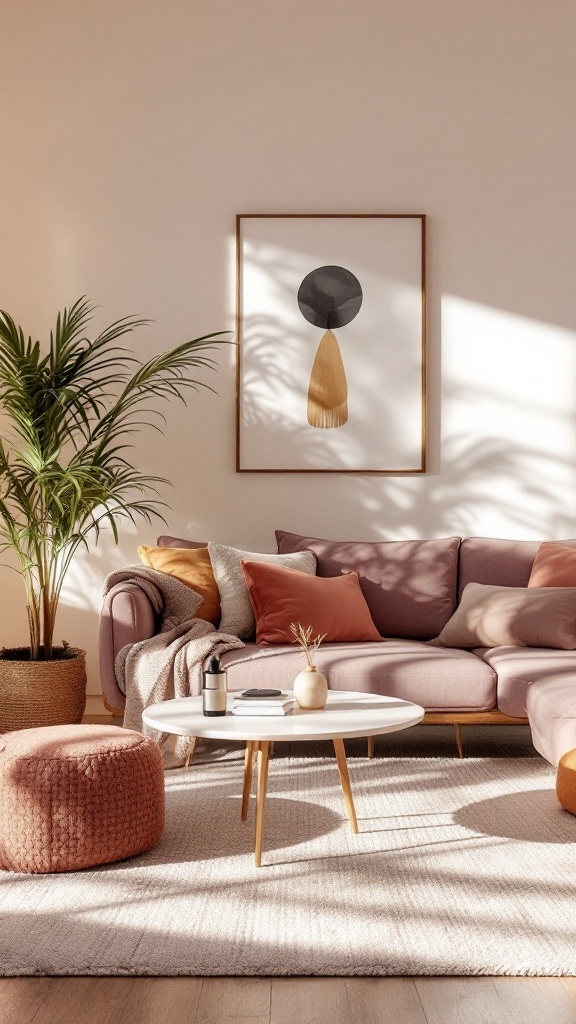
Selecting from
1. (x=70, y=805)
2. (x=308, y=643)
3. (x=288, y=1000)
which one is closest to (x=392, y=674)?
(x=308, y=643)

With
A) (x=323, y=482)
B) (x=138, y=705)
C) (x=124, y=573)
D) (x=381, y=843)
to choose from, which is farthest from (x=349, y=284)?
(x=381, y=843)

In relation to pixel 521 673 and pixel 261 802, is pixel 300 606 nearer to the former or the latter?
pixel 521 673

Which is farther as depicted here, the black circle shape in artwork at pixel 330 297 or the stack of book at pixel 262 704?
the black circle shape in artwork at pixel 330 297

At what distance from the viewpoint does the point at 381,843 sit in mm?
2873

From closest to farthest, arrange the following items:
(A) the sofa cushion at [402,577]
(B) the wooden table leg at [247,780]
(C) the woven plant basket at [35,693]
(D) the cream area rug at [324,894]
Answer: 1. (D) the cream area rug at [324,894]
2. (B) the wooden table leg at [247,780]
3. (C) the woven plant basket at [35,693]
4. (A) the sofa cushion at [402,577]

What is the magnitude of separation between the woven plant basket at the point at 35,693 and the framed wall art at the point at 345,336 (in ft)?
4.58

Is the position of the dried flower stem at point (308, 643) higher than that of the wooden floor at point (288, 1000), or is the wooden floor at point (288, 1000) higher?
the dried flower stem at point (308, 643)

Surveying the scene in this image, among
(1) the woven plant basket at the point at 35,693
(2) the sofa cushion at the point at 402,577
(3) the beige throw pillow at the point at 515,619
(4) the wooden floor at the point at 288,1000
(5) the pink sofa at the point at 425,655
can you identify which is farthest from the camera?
(2) the sofa cushion at the point at 402,577

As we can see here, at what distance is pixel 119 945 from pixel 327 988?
1.55ft

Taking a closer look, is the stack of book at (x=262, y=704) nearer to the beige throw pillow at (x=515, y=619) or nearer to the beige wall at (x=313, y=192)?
the beige throw pillow at (x=515, y=619)

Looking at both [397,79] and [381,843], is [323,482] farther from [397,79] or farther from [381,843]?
[381,843]

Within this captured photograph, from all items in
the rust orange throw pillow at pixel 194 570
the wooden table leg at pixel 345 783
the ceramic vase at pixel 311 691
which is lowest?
the wooden table leg at pixel 345 783

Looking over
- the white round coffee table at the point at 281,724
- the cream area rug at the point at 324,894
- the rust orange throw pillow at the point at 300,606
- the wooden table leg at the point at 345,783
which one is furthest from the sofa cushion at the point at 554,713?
the rust orange throw pillow at the point at 300,606

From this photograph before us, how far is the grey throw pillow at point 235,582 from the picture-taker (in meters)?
4.24
